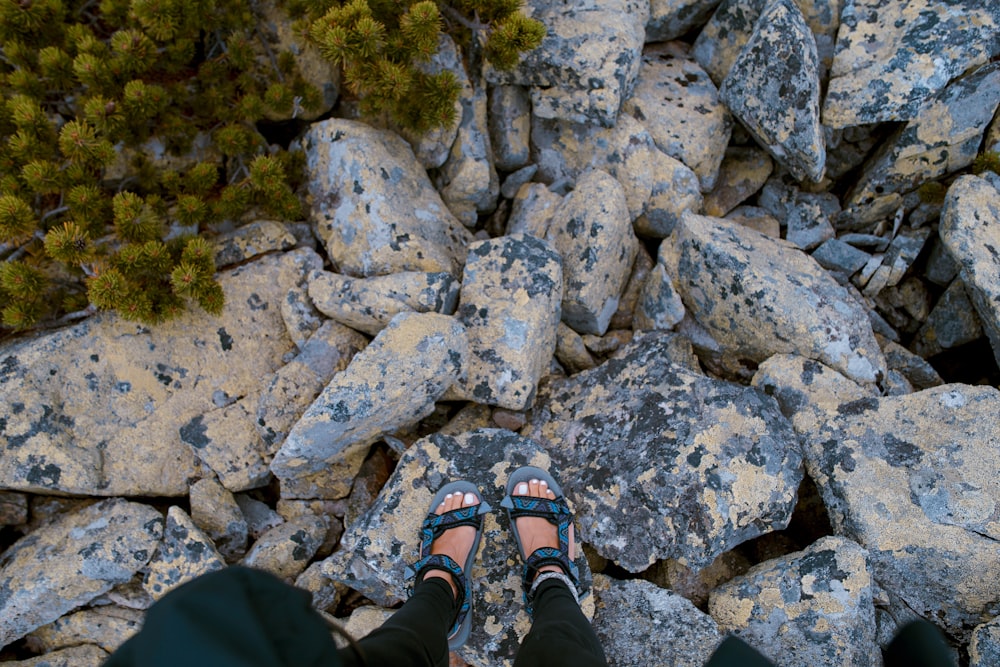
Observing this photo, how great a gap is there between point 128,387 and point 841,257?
19.1 ft

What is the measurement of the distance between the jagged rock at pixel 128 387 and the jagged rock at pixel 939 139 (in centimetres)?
508

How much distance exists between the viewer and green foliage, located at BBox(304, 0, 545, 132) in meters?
3.86

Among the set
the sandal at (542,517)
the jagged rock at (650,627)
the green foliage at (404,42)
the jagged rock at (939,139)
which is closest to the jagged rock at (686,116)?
the jagged rock at (939,139)

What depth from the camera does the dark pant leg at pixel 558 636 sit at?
2.64m

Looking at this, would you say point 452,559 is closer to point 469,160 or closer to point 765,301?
point 765,301

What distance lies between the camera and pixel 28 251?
4.16 metres

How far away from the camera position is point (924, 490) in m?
3.78

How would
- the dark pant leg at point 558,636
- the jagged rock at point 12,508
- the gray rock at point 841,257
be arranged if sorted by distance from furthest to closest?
the gray rock at point 841,257 → the jagged rock at point 12,508 → the dark pant leg at point 558,636

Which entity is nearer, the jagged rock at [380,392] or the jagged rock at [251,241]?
the jagged rock at [380,392]

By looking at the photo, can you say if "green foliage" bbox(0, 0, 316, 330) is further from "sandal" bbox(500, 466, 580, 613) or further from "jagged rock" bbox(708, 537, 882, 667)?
"jagged rock" bbox(708, 537, 882, 667)

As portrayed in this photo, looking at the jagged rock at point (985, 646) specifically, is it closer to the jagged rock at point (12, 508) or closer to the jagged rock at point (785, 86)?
the jagged rock at point (785, 86)

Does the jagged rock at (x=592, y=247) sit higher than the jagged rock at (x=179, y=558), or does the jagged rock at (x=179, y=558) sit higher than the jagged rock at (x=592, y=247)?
the jagged rock at (x=592, y=247)

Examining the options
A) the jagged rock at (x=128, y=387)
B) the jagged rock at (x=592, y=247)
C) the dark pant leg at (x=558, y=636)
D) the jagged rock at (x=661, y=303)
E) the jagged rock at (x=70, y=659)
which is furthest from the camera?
the jagged rock at (x=661, y=303)

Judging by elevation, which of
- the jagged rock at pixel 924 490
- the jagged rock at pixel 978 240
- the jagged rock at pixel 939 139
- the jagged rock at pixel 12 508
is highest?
the jagged rock at pixel 939 139
